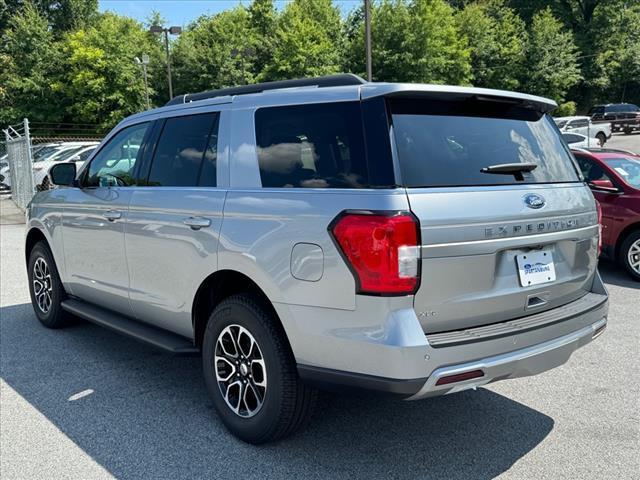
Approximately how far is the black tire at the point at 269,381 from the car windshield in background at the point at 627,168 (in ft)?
20.6

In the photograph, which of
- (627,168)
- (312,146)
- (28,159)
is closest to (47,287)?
(312,146)

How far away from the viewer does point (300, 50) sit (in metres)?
38.9

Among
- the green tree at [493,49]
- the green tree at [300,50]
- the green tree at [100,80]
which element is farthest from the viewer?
the green tree at [493,49]

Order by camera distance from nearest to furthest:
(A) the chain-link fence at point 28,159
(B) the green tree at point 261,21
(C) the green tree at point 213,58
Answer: (A) the chain-link fence at point 28,159, (C) the green tree at point 213,58, (B) the green tree at point 261,21

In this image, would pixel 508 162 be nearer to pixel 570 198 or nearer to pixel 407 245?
pixel 570 198

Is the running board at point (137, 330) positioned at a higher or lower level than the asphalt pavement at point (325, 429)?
higher

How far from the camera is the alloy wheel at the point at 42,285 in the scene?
5.50 metres

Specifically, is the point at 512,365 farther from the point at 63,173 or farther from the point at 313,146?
the point at 63,173

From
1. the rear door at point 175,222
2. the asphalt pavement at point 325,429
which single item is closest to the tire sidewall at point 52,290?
the asphalt pavement at point 325,429

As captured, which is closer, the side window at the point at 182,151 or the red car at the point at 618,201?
the side window at the point at 182,151

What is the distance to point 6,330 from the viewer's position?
5.61 metres

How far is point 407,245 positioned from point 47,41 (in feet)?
147

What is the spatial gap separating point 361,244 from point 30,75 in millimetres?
43277

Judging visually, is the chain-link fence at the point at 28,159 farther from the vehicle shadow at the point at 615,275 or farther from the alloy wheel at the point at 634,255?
the alloy wheel at the point at 634,255
